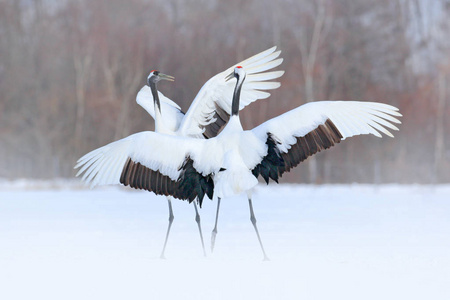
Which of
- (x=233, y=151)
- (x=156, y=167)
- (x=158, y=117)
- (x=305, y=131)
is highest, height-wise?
(x=158, y=117)

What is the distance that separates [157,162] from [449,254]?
299cm

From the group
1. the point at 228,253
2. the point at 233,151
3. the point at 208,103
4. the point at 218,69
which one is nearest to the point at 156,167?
the point at 233,151

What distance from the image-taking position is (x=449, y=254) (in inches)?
284

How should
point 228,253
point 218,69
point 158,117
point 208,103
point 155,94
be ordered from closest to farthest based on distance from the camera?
point 228,253 → point 158,117 → point 155,94 → point 208,103 → point 218,69

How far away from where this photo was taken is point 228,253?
7402 millimetres

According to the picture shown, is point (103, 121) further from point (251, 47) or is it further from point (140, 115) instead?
point (251, 47)

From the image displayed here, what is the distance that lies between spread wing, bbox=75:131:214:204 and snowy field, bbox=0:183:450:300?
698mm

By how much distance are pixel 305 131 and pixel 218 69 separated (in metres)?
22.7

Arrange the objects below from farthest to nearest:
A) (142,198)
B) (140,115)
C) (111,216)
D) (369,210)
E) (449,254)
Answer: (140,115)
(142,198)
(369,210)
(111,216)
(449,254)

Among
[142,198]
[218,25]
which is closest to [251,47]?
[218,25]

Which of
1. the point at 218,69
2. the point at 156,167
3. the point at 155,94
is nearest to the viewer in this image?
the point at 156,167

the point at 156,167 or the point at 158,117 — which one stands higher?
the point at 158,117

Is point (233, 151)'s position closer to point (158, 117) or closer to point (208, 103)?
point (158, 117)

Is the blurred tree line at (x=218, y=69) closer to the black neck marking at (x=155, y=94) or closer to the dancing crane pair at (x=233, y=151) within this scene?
the black neck marking at (x=155, y=94)
